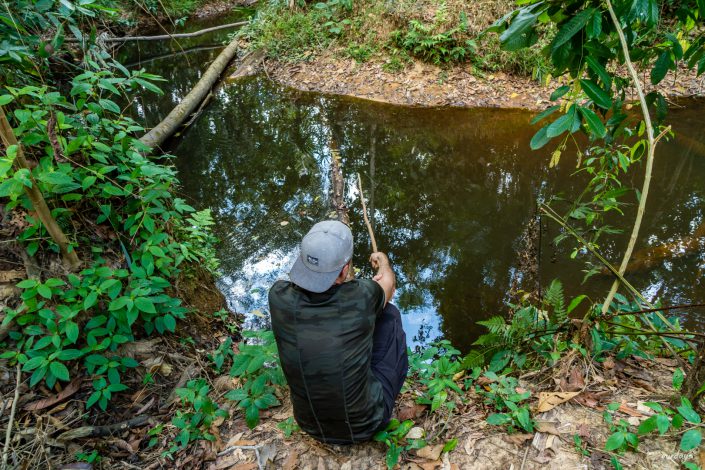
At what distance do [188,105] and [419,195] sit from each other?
5.02 metres

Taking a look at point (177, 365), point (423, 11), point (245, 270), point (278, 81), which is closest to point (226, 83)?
point (278, 81)

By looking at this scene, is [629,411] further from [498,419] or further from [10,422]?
[10,422]

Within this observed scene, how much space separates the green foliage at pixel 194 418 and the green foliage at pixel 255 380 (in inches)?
5.9

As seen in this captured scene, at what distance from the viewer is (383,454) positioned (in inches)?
90.5

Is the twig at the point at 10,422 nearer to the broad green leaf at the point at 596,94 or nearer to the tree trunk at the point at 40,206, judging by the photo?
the tree trunk at the point at 40,206

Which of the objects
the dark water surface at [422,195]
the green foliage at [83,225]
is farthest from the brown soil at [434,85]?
the green foliage at [83,225]

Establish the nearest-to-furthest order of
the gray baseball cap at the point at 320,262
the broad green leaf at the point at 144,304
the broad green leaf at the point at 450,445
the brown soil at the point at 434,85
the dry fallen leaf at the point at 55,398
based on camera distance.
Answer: the gray baseball cap at the point at 320,262
the broad green leaf at the point at 450,445
the dry fallen leaf at the point at 55,398
the broad green leaf at the point at 144,304
the brown soil at the point at 434,85

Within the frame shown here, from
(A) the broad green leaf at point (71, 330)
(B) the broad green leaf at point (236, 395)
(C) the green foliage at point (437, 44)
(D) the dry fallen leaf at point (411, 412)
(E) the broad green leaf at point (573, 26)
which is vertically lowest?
(D) the dry fallen leaf at point (411, 412)

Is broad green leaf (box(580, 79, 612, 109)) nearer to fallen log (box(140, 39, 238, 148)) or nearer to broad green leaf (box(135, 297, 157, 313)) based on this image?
broad green leaf (box(135, 297, 157, 313))

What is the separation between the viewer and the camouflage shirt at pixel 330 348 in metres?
2.04

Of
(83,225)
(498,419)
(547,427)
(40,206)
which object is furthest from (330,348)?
(83,225)

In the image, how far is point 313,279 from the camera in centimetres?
204

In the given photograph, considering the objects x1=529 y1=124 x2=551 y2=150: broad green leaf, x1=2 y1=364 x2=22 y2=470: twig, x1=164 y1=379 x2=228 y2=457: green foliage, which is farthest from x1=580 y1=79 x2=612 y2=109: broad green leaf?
x1=2 y1=364 x2=22 y2=470: twig

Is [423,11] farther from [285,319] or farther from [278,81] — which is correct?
[285,319]
